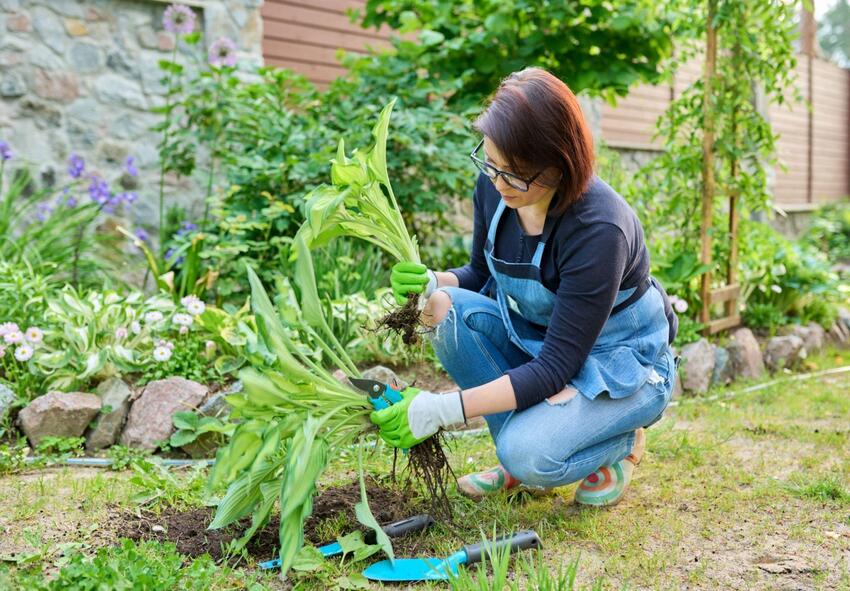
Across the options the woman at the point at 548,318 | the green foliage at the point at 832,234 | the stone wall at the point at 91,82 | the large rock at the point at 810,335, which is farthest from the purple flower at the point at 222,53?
the green foliage at the point at 832,234

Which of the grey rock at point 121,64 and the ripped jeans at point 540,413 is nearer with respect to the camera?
the ripped jeans at point 540,413

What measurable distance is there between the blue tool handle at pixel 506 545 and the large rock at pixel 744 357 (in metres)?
2.35

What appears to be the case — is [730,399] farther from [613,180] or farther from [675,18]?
[675,18]

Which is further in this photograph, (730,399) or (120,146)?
(120,146)

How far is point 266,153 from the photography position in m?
4.05

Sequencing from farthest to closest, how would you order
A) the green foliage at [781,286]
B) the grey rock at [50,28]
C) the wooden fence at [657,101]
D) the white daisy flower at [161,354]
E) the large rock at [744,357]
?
the wooden fence at [657,101]
the green foliage at [781,286]
the grey rock at [50,28]
the large rock at [744,357]
the white daisy flower at [161,354]

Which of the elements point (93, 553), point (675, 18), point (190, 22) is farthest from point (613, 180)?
point (93, 553)

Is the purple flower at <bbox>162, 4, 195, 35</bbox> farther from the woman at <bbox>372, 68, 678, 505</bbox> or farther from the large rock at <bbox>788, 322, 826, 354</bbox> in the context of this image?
the large rock at <bbox>788, 322, 826, 354</bbox>

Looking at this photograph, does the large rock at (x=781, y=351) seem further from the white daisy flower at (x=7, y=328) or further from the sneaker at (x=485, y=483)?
the white daisy flower at (x=7, y=328)

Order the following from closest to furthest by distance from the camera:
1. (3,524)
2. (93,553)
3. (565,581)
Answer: (565,581), (93,553), (3,524)

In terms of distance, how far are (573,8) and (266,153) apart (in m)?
2.04

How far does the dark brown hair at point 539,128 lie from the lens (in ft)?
5.91

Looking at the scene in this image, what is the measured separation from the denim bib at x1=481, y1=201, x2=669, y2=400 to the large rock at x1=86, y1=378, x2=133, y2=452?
140cm

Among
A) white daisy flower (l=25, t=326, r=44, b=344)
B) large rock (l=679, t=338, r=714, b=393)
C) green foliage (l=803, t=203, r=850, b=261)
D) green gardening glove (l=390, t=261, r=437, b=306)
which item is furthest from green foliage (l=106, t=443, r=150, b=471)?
green foliage (l=803, t=203, r=850, b=261)
